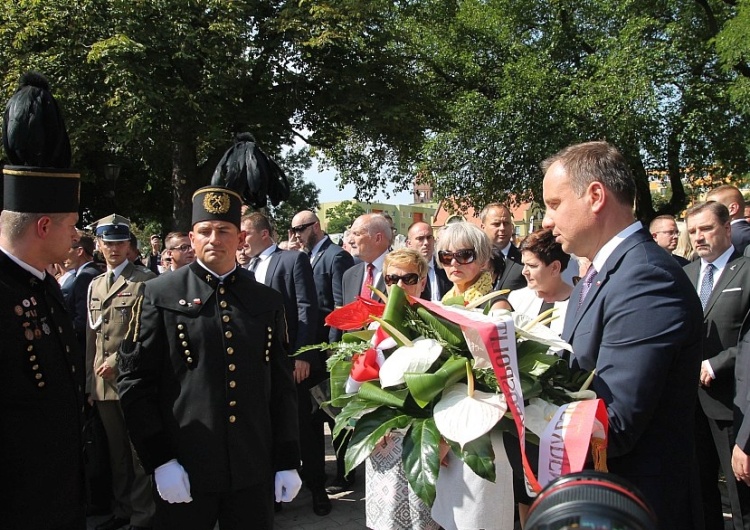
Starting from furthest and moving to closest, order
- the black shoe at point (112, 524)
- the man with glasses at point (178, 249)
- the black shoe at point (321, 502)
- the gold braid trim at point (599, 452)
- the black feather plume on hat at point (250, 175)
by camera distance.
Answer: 1. the man with glasses at point (178, 249)
2. the black shoe at point (321, 502)
3. the black shoe at point (112, 524)
4. the black feather plume on hat at point (250, 175)
5. the gold braid trim at point (599, 452)

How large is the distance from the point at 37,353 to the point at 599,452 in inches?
83.0

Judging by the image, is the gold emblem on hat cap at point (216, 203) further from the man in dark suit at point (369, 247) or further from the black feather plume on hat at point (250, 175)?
the man in dark suit at point (369, 247)

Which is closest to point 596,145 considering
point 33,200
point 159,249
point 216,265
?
point 216,265

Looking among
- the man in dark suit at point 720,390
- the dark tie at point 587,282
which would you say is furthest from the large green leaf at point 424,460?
the man in dark suit at point 720,390

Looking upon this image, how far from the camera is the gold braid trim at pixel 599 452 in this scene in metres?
1.70

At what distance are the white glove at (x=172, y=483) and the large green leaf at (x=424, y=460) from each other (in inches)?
51.5

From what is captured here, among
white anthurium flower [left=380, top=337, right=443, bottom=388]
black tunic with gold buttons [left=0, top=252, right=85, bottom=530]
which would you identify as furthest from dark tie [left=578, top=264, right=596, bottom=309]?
black tunic with gold buttons [left=0, top=252, right=85, bottom=530]

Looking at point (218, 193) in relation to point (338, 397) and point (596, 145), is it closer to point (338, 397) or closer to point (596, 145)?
point (338, 397)

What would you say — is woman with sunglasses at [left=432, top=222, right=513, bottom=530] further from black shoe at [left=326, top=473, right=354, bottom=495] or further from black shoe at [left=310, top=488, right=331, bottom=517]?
black shoe at [left=326, top=473, right=354, bottom=495]

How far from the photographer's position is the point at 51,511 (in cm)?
243

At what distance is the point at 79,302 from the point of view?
5.57 m

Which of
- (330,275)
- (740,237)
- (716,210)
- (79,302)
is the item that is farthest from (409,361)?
(740,237)

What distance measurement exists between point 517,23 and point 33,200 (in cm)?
1972

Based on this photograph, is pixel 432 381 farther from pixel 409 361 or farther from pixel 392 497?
pixel 392 497
